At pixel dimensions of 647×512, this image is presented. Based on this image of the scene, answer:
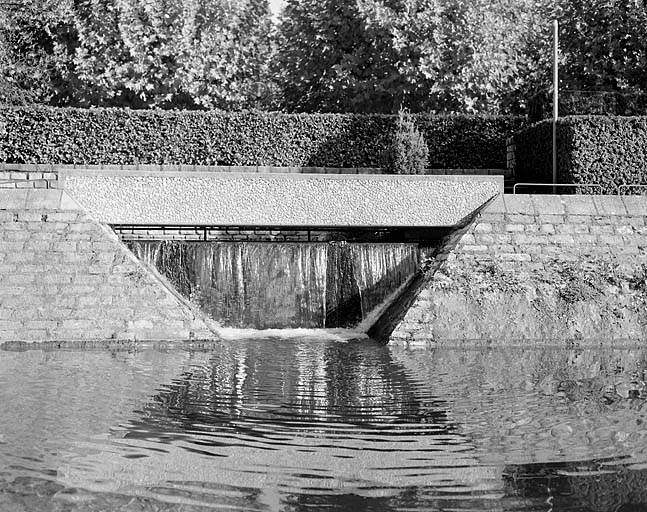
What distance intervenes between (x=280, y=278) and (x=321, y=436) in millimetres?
9473

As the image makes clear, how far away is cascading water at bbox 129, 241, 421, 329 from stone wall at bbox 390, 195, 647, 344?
137 centimetres

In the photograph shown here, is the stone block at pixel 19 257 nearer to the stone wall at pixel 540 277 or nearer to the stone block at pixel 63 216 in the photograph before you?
the stone block at pixel 63 216

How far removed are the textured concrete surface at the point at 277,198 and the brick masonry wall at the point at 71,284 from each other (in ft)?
3.51

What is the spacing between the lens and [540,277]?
15.7m

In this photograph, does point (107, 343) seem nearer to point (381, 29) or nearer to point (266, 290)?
point (266, 290)

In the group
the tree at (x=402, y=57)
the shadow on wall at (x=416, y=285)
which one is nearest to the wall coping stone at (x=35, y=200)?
the shadow on wall at (x=416, y=285)

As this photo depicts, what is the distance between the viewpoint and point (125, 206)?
17.0 metres

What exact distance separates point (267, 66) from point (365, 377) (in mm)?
23163

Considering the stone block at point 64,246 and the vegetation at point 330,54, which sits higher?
the vegetation at point 330,54

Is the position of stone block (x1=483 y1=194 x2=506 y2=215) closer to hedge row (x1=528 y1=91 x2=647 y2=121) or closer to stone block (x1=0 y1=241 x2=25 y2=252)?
hedge row (x1=528 y1=91 x2=647 y2=121)

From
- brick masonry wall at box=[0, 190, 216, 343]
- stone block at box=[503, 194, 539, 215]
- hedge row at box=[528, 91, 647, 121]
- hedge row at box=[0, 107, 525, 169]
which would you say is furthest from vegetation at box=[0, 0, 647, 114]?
brick masonry wall at box=[0, 190, 216, 343]

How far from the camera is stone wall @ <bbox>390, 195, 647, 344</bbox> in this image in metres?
15.1

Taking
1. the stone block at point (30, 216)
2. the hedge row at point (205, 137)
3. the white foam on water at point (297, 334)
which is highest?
the hedge row at point (205, 137)

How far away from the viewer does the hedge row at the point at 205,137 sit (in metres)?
21.4
